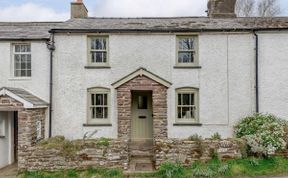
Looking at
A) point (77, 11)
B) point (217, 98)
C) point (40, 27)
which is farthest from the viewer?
point (77, 11)

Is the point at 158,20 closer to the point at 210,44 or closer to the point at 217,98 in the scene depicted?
the point at 210,44

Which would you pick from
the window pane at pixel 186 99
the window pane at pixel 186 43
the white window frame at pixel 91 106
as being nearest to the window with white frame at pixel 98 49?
the white window frame at pixel 91 106

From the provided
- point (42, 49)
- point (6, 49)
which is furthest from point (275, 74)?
point (6, 49)

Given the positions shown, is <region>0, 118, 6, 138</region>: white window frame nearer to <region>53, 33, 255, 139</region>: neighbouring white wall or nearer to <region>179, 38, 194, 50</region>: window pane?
<region>53, 33, 255, 139</region>: neighbouring white wall

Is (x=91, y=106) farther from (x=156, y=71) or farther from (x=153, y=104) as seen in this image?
(x=156, y=71)

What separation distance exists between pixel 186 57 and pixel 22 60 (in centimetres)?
847

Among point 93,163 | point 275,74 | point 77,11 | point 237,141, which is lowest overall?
point 93,163

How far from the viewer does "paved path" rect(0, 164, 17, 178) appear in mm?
12309

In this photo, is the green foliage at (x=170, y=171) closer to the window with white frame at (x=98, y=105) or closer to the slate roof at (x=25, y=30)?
the window with white frame at (x=98, y=105)

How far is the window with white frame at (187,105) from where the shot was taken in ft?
51.6

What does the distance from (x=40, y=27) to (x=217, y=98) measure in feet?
34.4

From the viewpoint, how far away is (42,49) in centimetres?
1575

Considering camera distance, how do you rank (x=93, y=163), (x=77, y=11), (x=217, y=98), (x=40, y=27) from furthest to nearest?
1. (x=77, y=11)
2. (x=40, y=27)
3. (x=217, y=98)
4. (x=93, y=163)

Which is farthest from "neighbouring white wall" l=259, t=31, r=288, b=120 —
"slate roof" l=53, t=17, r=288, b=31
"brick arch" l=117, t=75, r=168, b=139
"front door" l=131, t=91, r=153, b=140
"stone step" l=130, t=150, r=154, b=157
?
"stone step" l=130, t=150, r=154, b=157
